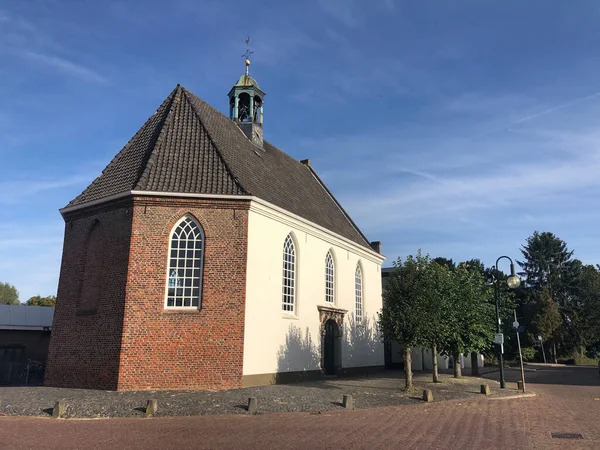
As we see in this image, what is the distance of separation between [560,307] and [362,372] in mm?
52441

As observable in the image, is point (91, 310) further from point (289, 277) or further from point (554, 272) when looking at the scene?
point (554, 272)

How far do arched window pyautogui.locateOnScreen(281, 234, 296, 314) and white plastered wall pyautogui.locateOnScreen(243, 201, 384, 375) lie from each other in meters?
0.21

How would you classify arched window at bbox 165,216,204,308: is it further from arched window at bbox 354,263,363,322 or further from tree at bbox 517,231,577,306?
tree at bbox 517,231,577,306

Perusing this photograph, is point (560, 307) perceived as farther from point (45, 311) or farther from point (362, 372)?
point (45, 311)

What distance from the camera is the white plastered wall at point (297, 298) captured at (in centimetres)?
1742

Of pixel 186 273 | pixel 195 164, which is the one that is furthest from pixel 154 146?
pixel 186 273

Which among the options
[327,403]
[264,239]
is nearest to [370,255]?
[264,239]

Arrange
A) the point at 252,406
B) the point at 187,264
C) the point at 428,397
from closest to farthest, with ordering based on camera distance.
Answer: the point at 252,406
the point at 428,397
the point at 187,264

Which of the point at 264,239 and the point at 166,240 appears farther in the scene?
the point at 264,239

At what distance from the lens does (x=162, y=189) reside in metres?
17.2

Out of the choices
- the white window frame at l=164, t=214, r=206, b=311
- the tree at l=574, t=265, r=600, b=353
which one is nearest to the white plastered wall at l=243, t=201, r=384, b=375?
the white window frame at l=164, t=214, r=206, b=311

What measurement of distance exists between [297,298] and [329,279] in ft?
12.8

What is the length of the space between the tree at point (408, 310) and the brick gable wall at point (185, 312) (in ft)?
19.8

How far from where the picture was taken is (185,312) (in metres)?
16.3
